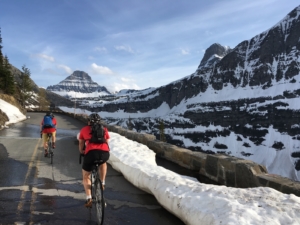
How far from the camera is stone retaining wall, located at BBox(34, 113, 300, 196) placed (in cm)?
532

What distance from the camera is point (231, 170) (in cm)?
678

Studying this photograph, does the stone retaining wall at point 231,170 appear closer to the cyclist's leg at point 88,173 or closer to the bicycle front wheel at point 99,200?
the bicycle front wheel at point 99,200

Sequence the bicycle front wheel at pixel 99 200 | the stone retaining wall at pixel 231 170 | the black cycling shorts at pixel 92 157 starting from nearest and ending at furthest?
the bicycle front wheel at pixel 99 200 < the black cycling shorts at pixel 92 157 < the stone retaining wall at pixel 231 170

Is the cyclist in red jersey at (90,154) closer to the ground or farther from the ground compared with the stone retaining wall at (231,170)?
farther from the ground

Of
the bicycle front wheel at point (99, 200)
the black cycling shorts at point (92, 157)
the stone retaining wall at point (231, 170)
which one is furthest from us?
the stone retaining wall at point (231, 170)

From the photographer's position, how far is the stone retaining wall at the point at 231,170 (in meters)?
5.32

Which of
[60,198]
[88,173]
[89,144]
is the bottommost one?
[60,198]

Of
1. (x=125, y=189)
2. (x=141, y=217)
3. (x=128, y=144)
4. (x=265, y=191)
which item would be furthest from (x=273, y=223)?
(x=128, y=144)

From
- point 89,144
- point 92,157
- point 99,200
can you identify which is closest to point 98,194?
point 99,200

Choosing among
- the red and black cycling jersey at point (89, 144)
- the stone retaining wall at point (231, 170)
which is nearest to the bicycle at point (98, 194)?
the red and black cycling jersey at point (89, 144)

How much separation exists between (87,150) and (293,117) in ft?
728

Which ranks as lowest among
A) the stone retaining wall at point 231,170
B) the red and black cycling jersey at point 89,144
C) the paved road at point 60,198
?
the paved road at point 60,198

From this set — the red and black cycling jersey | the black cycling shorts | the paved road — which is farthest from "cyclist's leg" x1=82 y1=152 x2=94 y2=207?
the paved road

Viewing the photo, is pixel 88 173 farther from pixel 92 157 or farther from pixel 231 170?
pixel 231 170
